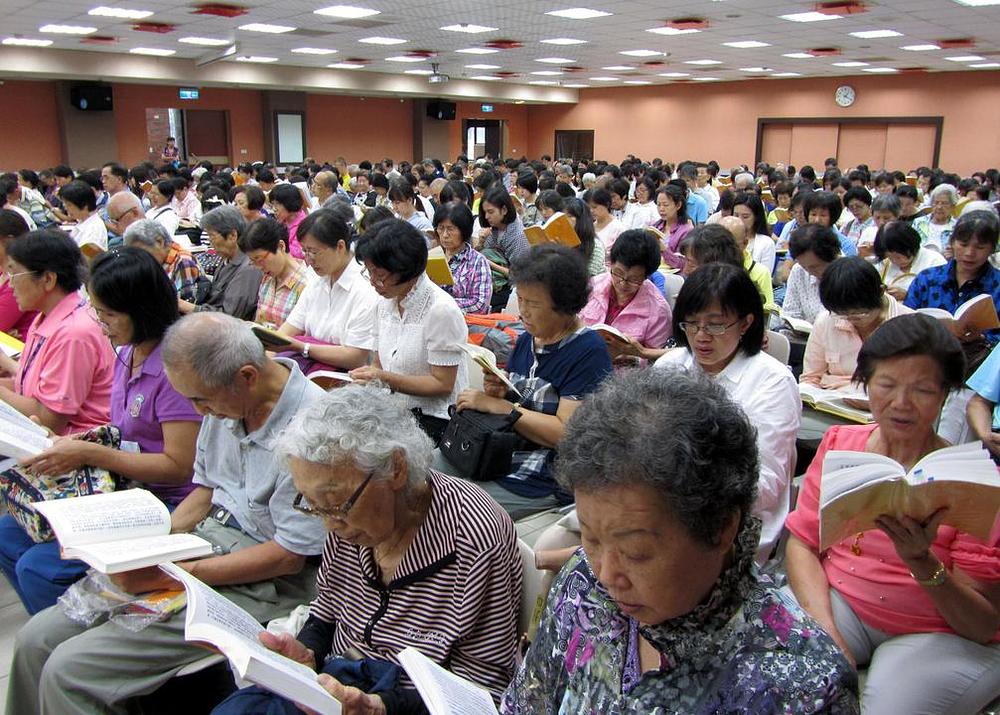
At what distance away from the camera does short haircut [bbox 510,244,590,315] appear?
260 cm

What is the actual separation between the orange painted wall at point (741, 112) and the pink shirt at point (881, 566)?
19922 millimetres

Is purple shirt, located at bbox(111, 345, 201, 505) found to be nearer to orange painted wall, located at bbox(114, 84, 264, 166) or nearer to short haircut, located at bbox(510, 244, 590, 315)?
short haircut, located at bbox(510, 244, 590, 315)

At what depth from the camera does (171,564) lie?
6.07 ft

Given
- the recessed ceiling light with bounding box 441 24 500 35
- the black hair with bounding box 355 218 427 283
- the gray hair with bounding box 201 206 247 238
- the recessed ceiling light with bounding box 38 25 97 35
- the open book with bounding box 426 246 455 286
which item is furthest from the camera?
the recessed ceiling light with bounding box 441 24 500 35

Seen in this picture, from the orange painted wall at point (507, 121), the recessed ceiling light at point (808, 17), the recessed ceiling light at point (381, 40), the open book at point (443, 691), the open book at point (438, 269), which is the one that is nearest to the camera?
the open book at point (443, 691)

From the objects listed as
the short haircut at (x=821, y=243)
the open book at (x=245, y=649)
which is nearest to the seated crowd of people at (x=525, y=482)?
the open book at (x=245, y=649)

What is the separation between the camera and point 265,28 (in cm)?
1230

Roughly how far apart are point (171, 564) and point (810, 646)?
146 cm

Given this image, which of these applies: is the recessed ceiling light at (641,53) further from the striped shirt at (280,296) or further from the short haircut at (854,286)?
the short haircut at (854,286)

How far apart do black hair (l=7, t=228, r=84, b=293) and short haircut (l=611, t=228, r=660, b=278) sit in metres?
2.32

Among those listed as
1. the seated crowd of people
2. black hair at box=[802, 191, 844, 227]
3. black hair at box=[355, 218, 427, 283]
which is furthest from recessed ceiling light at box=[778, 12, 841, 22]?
black hair at box=[355, 218, 427, 283]

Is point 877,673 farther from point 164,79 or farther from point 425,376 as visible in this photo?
point 164,79

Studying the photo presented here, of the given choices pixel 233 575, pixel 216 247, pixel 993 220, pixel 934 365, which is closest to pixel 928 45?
pixel 993 220

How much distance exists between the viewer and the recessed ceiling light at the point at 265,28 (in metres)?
11.9
